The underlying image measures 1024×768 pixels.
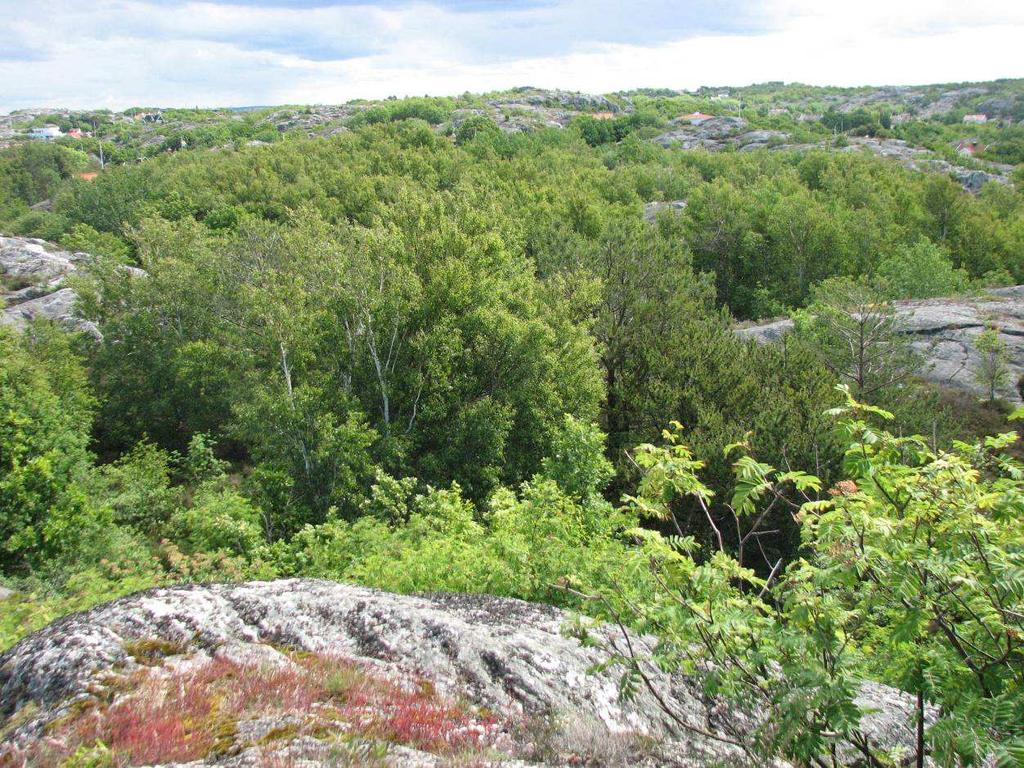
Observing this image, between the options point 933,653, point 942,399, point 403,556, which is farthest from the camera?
point 942,399

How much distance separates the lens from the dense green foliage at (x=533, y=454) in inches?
146

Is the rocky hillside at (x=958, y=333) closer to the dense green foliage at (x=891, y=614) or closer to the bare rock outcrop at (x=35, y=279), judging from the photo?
the dense green foliage at (x=891, y=614)

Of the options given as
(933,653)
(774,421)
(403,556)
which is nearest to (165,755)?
(933,653)

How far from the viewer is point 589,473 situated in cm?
1709

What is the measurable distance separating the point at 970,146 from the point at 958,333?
124 m

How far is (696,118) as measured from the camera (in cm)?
13975

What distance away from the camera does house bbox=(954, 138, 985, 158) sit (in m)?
116

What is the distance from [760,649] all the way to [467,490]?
1495 centimetres

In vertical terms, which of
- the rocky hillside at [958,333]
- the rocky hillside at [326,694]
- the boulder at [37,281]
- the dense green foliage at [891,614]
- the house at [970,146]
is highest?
the house at [970,146]

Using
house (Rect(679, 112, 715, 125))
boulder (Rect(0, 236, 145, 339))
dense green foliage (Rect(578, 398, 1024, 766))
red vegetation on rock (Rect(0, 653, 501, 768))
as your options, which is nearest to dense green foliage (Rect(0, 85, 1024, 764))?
dense green foliage (Rect(578, 398, 1024, 766))

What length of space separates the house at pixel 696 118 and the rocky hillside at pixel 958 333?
372ft

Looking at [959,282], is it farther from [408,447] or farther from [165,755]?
[165,755]

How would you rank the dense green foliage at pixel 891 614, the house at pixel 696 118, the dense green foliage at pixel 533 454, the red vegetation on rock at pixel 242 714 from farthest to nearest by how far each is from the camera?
the house at pixel 696 118
the red vegetation on rock at pixel 242 714
the dense green foliage at pixel 533 454
the dense green foliage at pixel 891 614

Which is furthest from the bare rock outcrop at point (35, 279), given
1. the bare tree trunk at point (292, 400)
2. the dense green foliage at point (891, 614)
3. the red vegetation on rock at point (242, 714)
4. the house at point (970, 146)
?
the house at point (970, 146)
